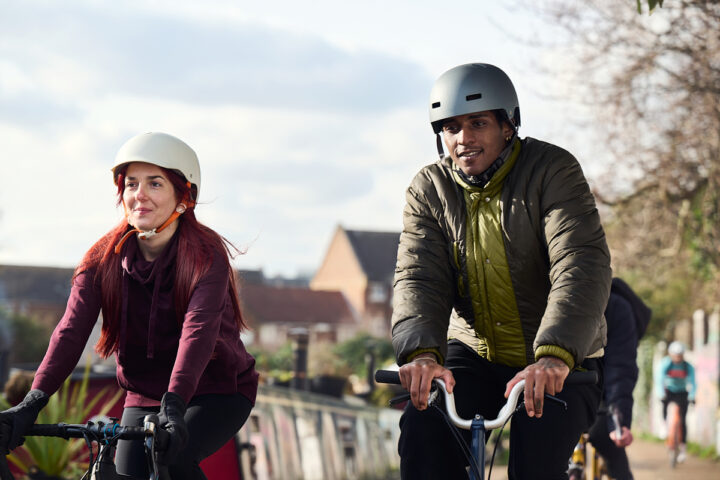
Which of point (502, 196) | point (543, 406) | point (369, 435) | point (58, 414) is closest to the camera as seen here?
point (543, 406)

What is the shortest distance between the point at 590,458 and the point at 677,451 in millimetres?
10253

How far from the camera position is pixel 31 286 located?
6612 centimetres

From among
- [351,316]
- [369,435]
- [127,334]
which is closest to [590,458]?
[127,334]

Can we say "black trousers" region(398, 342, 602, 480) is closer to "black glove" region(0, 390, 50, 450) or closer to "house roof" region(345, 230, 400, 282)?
"black glove" region(0, 390, 50, 450)

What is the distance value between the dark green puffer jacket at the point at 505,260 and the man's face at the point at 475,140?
72 mm

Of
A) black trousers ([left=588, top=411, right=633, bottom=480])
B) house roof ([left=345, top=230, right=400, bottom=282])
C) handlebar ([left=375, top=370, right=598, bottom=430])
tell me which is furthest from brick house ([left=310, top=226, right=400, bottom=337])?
handlebar ([left=375, top=370, right=598, bottom=430])

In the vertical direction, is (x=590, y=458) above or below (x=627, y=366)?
below

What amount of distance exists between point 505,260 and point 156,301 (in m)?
1.28

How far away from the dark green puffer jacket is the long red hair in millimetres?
733

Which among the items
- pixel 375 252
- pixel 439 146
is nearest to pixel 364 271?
pixel 375 252

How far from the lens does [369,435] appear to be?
22047mm

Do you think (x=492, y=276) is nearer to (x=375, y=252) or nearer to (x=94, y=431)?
(x=94, y=431)

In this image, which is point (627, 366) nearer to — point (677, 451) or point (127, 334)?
point (127, 334)

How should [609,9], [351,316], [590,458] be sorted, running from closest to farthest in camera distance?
[590,458], [609,9], [351,316]
